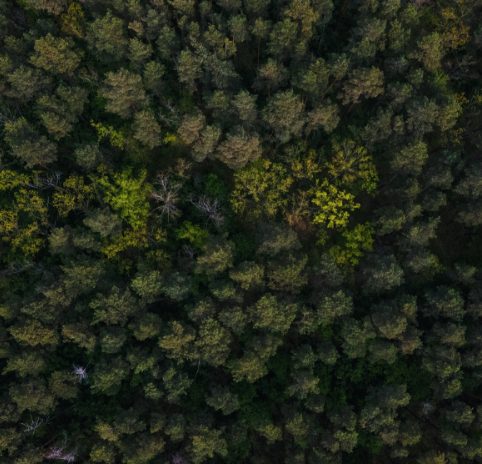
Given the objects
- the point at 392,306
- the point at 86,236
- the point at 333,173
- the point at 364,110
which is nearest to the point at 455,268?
the point at 392,306

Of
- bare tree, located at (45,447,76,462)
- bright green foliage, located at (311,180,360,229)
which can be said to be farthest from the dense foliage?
bright green foliage, located at (311,180,360,229)

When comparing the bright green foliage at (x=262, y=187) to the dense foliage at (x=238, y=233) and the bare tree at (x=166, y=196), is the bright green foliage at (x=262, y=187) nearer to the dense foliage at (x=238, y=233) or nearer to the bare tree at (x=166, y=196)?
the dense foliage at (x=238, y=233)

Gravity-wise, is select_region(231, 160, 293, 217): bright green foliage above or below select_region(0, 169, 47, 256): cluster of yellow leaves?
above

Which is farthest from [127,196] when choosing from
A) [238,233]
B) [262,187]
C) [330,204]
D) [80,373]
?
[330,204]

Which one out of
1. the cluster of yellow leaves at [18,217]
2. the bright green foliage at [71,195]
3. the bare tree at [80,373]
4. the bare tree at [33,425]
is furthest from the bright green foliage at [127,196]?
the bare tree at [33,425]

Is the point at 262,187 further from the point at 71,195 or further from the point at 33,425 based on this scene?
the point at 33,425

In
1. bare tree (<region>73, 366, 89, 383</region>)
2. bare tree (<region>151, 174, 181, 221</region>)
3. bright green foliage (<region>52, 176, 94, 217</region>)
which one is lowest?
bare tree (<region>73, 366, 89, 383</region>)

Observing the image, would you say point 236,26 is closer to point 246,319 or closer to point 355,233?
point 355,233

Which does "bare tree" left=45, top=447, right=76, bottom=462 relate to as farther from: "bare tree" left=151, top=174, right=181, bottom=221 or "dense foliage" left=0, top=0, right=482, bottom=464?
"bare tree" left=151, top=174, right=181, bottom=221

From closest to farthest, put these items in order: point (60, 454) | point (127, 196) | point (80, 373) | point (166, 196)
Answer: point (60, 454)
point (80, 373)
point (127, 196)
point (166, 196)

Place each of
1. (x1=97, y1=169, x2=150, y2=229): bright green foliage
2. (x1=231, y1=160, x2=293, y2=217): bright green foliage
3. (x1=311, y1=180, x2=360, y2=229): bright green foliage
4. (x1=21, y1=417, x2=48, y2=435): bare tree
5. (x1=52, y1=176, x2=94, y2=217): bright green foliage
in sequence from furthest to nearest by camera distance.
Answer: (x1=231, y1=160, x2=293, y2=217): bright green foliage → (x1=311, y1=180, x2=360, y2=229): bright green foliage → (x1=97, y1=169, x2=150, y2=229): bright green foliage → (x1=52, y1=176, x2=94, y2=217): bright green foliage → (x1=21, y1=417, x2=48, y2=435): bare tree
